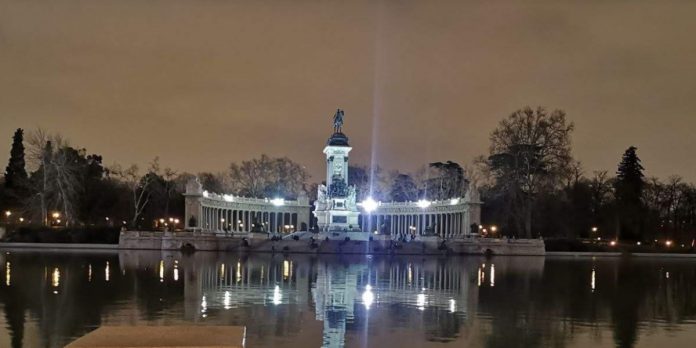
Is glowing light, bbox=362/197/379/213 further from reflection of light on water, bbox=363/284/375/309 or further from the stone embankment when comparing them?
reflection of light on water, bbox=363/284/375/309

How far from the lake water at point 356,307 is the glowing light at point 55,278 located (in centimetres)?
8

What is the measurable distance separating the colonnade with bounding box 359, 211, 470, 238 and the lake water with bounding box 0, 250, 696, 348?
1992 inches

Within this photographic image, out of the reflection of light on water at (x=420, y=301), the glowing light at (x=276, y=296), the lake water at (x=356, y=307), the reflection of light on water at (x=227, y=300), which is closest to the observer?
the lake water at (x=356, y=307)

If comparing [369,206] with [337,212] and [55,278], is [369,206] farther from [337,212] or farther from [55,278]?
[55,278]

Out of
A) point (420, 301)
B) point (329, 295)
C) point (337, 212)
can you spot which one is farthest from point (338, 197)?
point (420, 301)

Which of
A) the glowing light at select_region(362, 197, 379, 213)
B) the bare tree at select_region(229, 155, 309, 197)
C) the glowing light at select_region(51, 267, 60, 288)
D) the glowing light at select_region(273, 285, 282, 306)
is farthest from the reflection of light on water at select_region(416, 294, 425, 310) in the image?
the bare tree at select_region(229, 155, 309, 197)

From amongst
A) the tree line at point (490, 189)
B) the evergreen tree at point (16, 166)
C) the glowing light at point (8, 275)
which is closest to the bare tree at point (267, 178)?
the tree line at point (490, 189)

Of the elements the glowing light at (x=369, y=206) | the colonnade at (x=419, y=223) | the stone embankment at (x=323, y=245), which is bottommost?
the stone embankment at (x=323, y=245)

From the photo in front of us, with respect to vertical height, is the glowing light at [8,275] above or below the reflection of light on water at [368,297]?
below

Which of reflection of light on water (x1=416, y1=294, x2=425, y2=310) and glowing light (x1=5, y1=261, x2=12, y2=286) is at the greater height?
reflection of light on water (x1=416, y1=294, x2=425, y2=310)

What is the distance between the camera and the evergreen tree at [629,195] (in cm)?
9312

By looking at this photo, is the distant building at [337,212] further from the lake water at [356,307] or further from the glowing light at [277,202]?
the lake water at [356,307]

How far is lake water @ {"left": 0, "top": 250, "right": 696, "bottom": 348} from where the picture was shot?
1805 cm

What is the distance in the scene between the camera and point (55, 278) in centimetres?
3400
